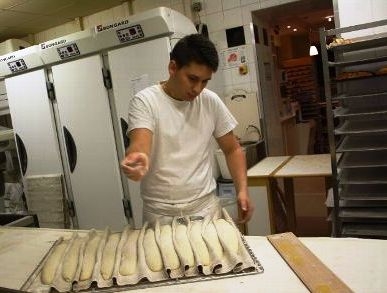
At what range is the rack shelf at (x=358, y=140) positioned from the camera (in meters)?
2.16

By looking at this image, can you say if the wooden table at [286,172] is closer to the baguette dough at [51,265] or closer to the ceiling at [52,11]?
the ceiling at [52,11]

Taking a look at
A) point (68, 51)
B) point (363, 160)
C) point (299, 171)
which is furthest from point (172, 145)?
point (68, 51)

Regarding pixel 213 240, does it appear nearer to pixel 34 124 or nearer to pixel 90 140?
pixel 90 140

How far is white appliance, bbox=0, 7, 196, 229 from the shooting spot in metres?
3.21

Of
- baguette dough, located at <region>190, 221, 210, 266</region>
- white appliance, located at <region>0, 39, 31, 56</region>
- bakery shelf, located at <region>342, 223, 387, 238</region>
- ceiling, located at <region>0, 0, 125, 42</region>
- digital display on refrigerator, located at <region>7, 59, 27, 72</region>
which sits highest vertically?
ceiling, located at <region>0, 0, 125, 42</region>

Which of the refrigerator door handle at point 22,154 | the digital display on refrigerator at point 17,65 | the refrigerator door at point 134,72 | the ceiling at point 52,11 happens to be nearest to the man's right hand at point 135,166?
the refrigerator door at point 134,72

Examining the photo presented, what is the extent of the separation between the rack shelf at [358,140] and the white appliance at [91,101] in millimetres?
1470

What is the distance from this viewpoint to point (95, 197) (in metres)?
3.86

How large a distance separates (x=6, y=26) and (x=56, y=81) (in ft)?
4.94

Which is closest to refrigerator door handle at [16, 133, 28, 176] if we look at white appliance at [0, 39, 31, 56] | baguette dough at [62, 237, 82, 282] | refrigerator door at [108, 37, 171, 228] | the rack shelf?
white appliance at [0, 39, 31, 56]

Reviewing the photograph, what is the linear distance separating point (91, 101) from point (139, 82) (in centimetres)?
66

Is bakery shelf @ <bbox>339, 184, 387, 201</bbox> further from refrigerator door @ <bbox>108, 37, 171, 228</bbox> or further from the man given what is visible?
refrigerator door @ <bbox>108, 37, 171, 228</bbox>

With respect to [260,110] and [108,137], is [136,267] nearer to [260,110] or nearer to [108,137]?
[108,137]

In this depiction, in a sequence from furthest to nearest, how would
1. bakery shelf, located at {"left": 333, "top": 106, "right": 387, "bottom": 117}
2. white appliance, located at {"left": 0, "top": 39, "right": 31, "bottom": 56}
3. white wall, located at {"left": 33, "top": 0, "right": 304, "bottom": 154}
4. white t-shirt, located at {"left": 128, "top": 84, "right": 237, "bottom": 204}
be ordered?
white appliance, located at {"left": 0, "top": 39, "right": 31, "bottom": 56} → white wall, located at {"left": 33, "top": 0, "right": 304, "bottom": 154} → bakery shelf, located at {"left": 333, "top": 106, "right": 387, "bottom": 117} → white t-shirt, located at {"left": 128, "top": 84, "right": 237, "bottom": 204}
